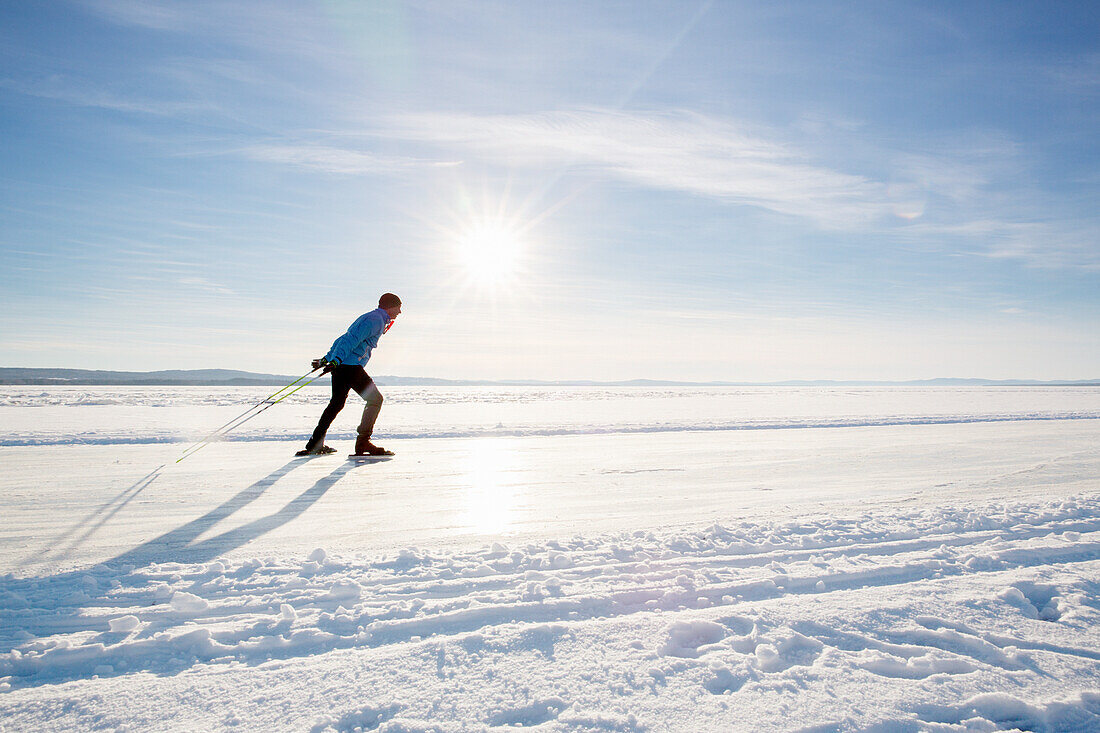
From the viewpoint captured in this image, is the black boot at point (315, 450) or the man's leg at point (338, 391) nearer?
the man's leg at point (338, 391)

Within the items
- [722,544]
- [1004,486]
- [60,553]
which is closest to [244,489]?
[60,553]

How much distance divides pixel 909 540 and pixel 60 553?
526 cm

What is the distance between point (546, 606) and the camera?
2.63 meters

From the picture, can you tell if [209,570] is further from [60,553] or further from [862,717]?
[862,717]

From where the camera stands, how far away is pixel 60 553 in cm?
335

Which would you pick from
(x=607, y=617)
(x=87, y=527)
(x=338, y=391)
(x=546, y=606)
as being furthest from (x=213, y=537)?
(x=338, y=391)

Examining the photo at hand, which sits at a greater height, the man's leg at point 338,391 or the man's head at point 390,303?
the man's head at point 390,303

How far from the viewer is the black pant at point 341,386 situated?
7402 mm

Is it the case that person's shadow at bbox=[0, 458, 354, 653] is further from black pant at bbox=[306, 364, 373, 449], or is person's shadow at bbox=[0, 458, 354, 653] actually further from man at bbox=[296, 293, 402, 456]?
man at bbox=[296, 293, 402, 456]

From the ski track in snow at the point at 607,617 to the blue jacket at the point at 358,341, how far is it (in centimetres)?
428

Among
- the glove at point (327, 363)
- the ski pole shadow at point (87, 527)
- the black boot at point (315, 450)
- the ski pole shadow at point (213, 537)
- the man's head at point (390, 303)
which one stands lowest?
the ski pole shadow at point (213, 537)

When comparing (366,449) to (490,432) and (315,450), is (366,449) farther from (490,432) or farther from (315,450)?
(490,432)

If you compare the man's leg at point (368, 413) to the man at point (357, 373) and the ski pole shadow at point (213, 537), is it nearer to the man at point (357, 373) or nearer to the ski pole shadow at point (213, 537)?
the man at point (357, 373)

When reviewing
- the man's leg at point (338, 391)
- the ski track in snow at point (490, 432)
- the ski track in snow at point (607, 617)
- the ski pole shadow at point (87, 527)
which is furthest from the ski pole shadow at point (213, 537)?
the ski track in snow at point (490, 432)
